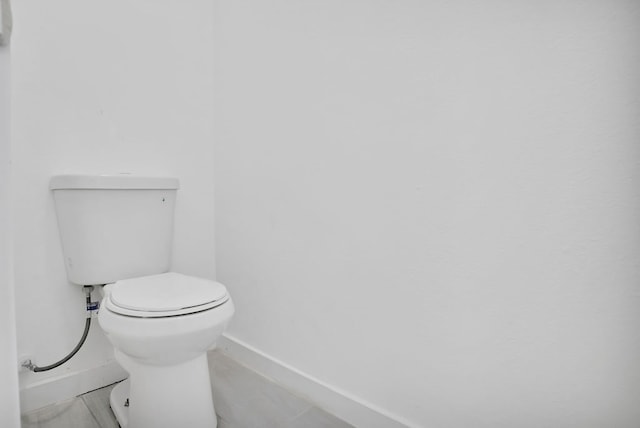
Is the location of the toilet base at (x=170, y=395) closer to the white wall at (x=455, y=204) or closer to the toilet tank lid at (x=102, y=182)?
the white wall at (x=455, y=204)

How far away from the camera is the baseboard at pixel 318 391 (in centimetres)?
100

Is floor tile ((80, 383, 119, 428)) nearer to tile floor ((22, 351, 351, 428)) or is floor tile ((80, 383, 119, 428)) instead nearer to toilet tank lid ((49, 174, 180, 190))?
tile floor ((22, 351, 351, 428))

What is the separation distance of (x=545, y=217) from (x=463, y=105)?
300 mm

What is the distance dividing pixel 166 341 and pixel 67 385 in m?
0.65

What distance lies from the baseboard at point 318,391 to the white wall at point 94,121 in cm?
40

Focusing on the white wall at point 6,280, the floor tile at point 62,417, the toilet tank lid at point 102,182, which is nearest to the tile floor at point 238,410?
the floor tile at point 62,417

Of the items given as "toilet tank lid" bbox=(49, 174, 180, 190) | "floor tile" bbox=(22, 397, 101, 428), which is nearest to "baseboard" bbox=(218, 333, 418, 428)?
"floor tile" bbox=(22, 397, 101, 428)

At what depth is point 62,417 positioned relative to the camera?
1.11 meters

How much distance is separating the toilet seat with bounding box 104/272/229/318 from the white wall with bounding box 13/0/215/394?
358 mm

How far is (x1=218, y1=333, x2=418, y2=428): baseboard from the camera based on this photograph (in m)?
1.00

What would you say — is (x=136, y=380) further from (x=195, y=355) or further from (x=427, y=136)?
(x=427, y=136)

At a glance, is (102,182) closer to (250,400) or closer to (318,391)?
(250,400)

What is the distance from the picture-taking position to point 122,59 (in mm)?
1310

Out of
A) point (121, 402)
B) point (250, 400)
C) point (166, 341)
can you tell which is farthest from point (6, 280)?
point (250, 400)
